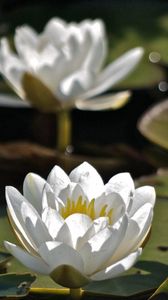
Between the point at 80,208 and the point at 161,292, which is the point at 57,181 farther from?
the point at 161,292

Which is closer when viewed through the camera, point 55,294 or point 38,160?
point 55,294

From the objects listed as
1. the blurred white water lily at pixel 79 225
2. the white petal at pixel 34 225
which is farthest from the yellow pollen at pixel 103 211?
the white petal at pixel 34 225

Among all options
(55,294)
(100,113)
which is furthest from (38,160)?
(55,294)

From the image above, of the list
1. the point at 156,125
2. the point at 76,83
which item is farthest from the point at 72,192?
the point at 156,125

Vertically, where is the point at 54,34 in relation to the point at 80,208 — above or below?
above

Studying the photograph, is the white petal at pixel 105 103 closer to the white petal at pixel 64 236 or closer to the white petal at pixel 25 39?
the white petal at pixel 25 39

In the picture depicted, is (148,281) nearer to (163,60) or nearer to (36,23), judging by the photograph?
(163,60)
